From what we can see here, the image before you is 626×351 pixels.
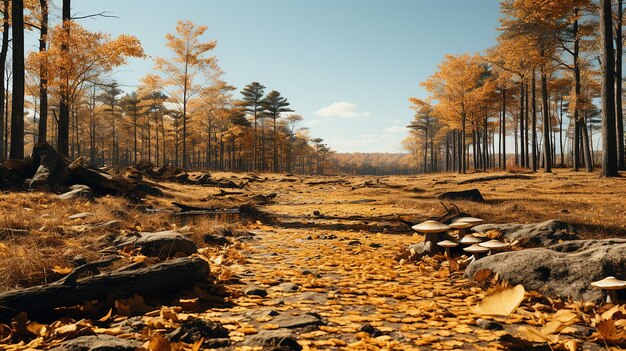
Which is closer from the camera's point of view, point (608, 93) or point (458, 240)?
point (458, 240)

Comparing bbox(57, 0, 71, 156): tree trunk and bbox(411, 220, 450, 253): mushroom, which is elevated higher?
bbox(57, 0, 71, 156): tree trunk

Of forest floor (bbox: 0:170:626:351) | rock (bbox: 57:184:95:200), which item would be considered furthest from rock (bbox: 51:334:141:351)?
rock (bbox: 57:184:95:200)

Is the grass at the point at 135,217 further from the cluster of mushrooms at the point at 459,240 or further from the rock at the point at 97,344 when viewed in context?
the cluster of mushrooms at the point at 459,240

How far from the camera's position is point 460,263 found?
460cm

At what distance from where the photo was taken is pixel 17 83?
1159cm

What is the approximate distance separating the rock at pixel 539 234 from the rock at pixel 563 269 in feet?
4.37

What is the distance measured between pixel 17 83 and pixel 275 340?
13625 mm

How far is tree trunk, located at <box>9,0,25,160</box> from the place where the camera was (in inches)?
459

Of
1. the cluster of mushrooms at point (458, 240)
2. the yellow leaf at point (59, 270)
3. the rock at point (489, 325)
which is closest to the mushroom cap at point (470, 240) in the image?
the cluster of mushrooms at point (458, 240)

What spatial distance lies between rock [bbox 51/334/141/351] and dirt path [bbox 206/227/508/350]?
0.65 metres

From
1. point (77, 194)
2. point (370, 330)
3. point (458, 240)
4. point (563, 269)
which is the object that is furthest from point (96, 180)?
point (563, 269)

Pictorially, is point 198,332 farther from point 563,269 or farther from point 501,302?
point 563,269

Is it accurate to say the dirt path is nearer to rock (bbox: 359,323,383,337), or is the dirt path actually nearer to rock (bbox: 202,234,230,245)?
rock (bbox: 359,323,383,337)

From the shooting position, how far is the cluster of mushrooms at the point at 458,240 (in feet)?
13.9
